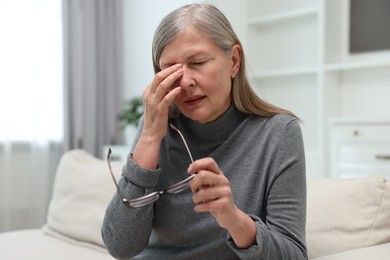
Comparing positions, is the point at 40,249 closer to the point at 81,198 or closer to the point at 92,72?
the point at 81,198

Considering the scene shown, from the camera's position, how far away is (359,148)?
2861mm

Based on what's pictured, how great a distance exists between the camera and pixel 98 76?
3977 mm

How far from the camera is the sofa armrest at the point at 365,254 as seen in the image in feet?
3.47

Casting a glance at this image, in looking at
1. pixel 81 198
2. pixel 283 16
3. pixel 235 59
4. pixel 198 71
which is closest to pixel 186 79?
pixel 198 71

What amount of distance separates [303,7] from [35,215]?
244 cm

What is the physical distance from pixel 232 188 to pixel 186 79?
26cm

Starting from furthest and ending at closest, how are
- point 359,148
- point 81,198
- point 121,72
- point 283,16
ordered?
point 121,72
point 283,16
point 359,148
point 81,198

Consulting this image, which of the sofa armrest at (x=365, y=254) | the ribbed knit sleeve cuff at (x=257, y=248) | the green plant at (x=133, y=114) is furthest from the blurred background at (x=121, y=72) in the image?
the ribbed knit sleeve cuff at (x=257, y=248)

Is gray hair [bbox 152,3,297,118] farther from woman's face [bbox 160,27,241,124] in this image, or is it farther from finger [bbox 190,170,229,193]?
finger [bbox 190,170,229,193]

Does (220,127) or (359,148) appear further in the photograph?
(359,148)

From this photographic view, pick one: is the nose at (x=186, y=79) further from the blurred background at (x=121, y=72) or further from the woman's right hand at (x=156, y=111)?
the blurred background at (x=121, y=72)

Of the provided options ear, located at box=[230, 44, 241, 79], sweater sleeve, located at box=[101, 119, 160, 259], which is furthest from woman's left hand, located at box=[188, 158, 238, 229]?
ear, located at box=[230, 44, 241, 79]

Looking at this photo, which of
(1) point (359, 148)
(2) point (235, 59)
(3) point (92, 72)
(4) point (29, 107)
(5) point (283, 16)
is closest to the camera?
(2) point (235, 59)

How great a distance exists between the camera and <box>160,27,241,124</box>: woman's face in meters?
1.08
